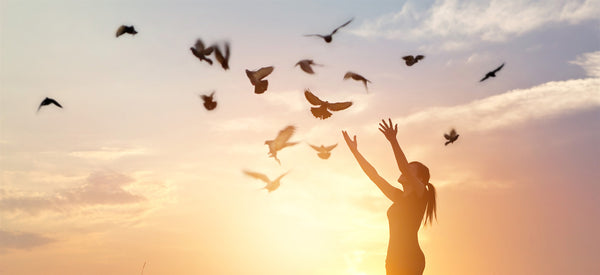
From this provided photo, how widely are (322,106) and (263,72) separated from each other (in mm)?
1256

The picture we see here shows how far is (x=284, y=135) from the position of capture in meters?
11.1

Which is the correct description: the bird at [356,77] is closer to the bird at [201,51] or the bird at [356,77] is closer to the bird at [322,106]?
the bird at [322,106]

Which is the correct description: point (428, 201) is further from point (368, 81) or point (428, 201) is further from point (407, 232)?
point (368, 81)

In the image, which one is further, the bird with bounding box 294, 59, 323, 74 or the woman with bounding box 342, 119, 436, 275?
the bird with bounding box 294, 59, 323, 74

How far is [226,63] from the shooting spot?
1139 cm

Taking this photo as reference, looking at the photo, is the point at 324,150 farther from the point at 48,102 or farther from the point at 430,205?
the point at 48,102

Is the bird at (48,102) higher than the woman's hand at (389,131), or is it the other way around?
the bird at (48,102)

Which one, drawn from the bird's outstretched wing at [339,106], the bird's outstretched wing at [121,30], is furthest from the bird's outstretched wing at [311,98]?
the bird's outstretched wing at [121,30]

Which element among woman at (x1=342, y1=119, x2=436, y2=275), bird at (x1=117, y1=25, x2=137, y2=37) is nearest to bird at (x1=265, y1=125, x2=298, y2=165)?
woman at (x1=342, y1=119, x2=436, y2=275)

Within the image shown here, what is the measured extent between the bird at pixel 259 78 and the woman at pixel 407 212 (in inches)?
130

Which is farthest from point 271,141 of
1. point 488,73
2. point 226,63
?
point 488,73

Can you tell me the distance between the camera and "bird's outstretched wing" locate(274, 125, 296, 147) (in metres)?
11.1

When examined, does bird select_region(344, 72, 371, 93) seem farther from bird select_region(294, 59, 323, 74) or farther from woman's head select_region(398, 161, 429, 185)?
woman's head select_region(398, 161, 429, 185)

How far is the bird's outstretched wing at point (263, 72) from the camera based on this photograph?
11305mm
